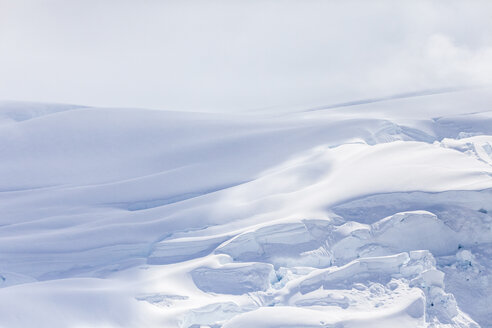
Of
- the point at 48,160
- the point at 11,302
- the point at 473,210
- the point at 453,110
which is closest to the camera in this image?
the point at 11,302

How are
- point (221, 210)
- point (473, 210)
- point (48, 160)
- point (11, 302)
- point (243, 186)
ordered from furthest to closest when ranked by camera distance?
1. point (48, 160)
2. point (243, 186)
3. point (221, 210)
4. point (473, 210)
5. point (11, 302)

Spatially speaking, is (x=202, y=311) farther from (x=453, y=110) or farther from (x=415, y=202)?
(x=453, y=110)

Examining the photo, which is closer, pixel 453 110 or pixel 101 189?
pixel 101 189

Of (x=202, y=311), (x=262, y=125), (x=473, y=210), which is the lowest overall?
(x=202, y=311)

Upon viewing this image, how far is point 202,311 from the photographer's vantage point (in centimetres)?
1196

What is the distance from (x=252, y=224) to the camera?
13836 millimetres

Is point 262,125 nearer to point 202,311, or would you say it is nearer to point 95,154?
point 95,154

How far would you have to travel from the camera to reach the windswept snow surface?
39.2 ft

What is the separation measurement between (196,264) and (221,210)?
5.32 ft

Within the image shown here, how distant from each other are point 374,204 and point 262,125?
18.8 feet

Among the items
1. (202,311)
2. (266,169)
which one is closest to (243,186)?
(266,169)

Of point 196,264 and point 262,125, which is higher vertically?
point 262,125

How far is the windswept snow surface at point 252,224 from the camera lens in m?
12.0

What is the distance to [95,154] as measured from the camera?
1809 centimetres
